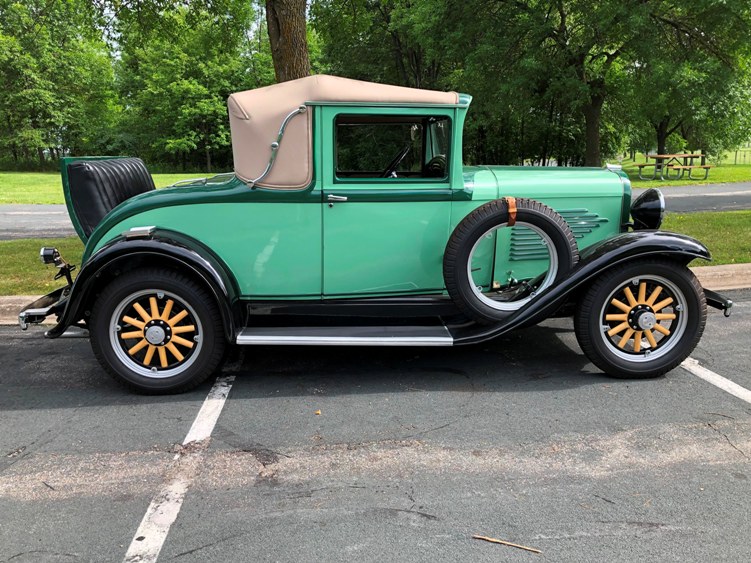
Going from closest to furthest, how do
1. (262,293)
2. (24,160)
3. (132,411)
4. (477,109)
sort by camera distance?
(132,411) → (262,293) → (477,109) → (24,160)

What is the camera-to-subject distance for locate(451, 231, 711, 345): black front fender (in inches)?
149

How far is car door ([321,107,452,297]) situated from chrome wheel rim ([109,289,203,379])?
99cm

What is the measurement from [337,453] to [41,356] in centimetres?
297

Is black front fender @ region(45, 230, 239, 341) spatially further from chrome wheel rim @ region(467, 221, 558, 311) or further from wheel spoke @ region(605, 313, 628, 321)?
wheel spoke @ region(605, 313, 628, 321)

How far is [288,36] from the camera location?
7.16 meters

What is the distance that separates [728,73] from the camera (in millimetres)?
10836

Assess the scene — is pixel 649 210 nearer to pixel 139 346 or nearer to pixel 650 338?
pixel 650 338

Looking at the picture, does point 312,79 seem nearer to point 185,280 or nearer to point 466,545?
point 185,280

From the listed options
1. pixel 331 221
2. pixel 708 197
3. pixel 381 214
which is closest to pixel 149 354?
pixel 331 221

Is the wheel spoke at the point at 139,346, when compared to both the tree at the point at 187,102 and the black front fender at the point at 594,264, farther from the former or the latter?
the tree at the point at 187,102

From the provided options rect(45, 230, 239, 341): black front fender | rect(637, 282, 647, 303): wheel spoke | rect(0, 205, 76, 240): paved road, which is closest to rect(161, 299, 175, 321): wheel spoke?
rect(45, 230, 239, 341): black front fender

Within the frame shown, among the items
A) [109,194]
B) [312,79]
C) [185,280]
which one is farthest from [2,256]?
[312,79]

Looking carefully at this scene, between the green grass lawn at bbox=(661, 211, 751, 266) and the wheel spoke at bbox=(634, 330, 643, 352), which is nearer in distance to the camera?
the wheel spoke at bbox=(634, 330, 643, 352)

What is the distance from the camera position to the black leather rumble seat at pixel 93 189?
4168 millimetres
